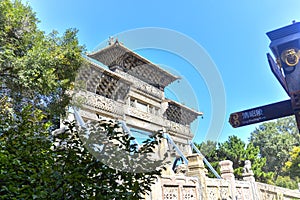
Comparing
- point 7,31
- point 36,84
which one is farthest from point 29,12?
point 36,84

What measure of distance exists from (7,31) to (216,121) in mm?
5145

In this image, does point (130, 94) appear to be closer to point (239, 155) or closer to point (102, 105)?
point (102, 105)

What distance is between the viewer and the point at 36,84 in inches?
219

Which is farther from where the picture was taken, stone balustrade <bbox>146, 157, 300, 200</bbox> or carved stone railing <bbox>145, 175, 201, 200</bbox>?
stone balustrade <bbox>146, 157, 300, 200</bbox>

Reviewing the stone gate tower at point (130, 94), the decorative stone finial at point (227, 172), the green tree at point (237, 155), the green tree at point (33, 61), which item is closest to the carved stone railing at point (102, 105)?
the stone gate tower at point (130, 94)

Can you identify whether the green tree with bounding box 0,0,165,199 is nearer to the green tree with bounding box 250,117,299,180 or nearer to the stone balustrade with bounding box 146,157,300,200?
the stone balustrade with bounding box 146,157,300,200

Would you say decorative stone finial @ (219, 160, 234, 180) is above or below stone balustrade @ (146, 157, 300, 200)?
above

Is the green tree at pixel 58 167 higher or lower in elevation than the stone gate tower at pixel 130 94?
lower

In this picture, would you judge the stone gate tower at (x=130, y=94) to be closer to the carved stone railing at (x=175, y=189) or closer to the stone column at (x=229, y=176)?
the carved stone railing at (x=175, y=189)

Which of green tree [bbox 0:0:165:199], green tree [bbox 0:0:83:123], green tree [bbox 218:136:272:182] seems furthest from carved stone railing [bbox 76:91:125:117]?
green tree [bbox 218:136:272:182]

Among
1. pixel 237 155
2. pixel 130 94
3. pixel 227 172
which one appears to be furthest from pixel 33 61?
pixel 237 155

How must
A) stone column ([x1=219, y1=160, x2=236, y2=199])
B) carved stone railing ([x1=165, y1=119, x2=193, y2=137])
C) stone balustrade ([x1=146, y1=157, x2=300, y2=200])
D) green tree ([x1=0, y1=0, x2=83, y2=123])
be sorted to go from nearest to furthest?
carved stone railing ([x1=165, y1=119, x2=193, y2=137]), stone balustrade ([x1=146, y1=157, x2=300, y2=200]), green tree ([x1=0, y1=0, x2=83, y2=123]), stone column ([x1=219, y1=160, x2=236, y2=199])

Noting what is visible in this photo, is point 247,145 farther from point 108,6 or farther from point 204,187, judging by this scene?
point 108,6

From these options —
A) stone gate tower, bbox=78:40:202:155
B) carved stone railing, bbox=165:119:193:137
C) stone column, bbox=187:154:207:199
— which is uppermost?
stone gate tower, bbox=78:40:202:155
